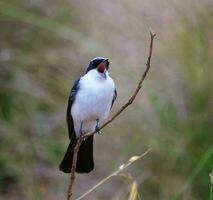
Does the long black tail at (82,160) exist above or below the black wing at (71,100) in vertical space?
below

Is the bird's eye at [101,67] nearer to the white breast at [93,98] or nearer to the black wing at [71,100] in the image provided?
the white breast at [93,98]

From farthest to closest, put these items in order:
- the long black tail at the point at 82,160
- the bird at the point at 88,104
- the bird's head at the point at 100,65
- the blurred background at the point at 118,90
A: the blurred background at the point at 118,90 < the long black tail at the point at 82,160 < the bird at the point at 88,104 < the bird's head at the point at 100,65

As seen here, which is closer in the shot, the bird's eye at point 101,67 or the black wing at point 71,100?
the bird's eye at point 101,67

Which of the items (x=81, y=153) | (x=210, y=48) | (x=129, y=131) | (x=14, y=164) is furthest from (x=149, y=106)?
(x=81, y=153)

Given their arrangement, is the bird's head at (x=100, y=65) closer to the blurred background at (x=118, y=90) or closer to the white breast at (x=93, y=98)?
the white breast at (x=93, y=98)

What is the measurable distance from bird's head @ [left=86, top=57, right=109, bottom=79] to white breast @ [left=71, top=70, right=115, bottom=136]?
13 mm

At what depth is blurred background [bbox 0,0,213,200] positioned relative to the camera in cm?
400

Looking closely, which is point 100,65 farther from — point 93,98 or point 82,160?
point 82,160

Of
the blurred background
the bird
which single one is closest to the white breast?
the bird

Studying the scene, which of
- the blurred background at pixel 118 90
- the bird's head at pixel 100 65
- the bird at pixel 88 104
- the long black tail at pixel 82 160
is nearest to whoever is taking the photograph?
the bird's head at pixel 100 65

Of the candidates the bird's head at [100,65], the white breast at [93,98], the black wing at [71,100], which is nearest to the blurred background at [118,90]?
the black wing at [71,100]

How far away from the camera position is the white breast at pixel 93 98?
6.16 ft

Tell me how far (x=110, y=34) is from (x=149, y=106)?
1.97ft

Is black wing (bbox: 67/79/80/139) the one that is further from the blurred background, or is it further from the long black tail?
the blurred background
